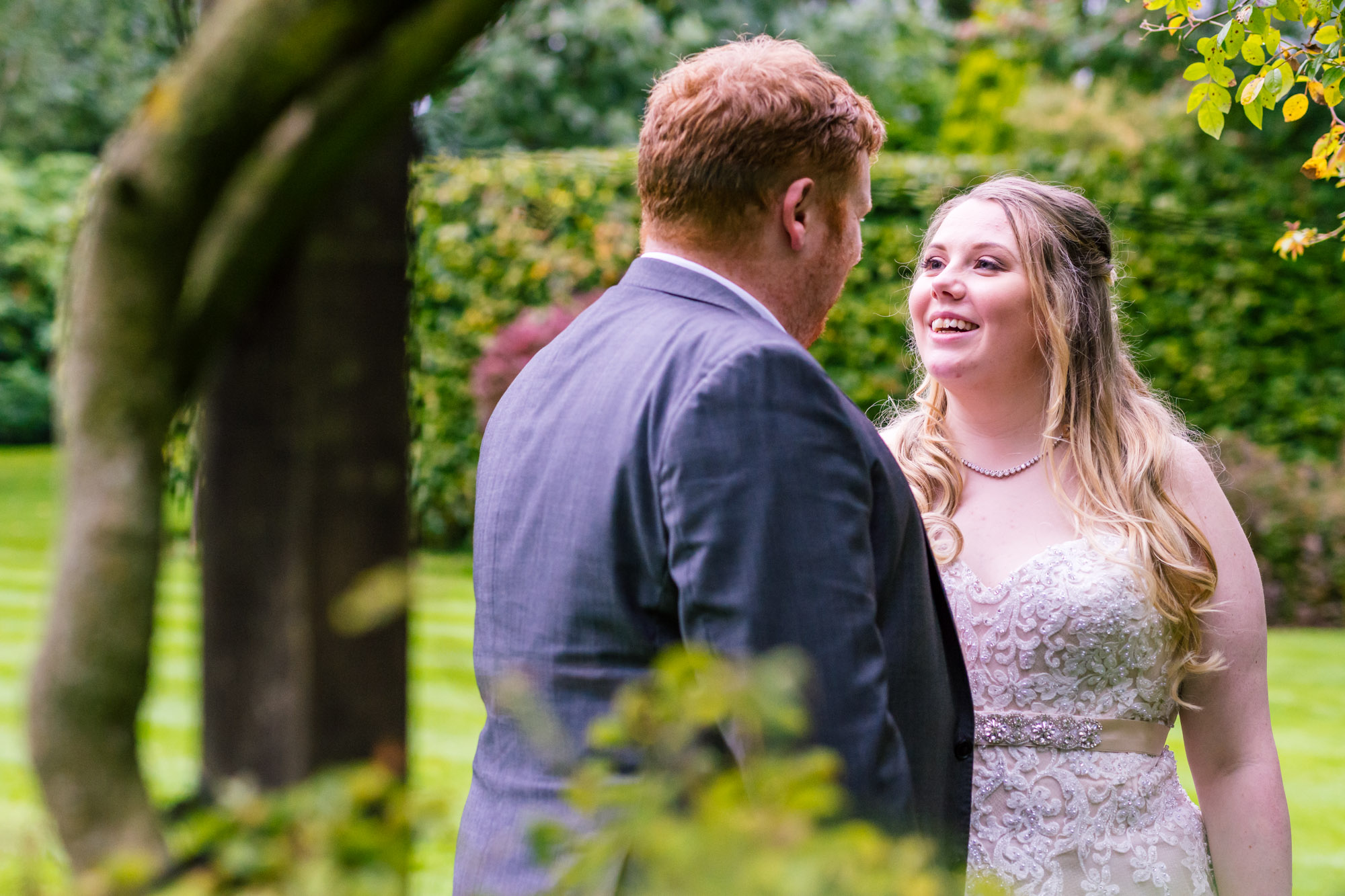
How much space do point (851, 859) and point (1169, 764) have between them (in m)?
2.14

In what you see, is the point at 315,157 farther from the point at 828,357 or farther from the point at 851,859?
the point at 828,357

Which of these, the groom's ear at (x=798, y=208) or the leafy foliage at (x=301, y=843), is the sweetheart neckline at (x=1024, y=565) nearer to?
the groom's ear at (x=798, y=208)

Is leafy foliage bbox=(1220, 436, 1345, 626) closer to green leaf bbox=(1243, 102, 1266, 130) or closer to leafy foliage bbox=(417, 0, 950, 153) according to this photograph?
green leaf bbox=(1243, 102, 1266, 130)

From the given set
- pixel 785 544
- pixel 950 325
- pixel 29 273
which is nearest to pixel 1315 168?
pixel 950 325

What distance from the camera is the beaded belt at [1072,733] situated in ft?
8.69

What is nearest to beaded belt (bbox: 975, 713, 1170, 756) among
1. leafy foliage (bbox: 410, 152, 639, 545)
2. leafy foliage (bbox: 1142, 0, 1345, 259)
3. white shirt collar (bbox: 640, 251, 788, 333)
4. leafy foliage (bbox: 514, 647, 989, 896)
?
white shirt collar (bbox: 640, 251, 788, 333)

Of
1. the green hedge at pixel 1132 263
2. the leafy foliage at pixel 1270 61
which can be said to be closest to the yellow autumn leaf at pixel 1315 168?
the leafy foliage at pixel 1270 61

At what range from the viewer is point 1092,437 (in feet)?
9.37

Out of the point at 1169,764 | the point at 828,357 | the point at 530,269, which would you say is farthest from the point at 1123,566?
the point at 530,269

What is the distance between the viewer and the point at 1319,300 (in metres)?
9.36

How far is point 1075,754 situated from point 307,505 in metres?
2.15

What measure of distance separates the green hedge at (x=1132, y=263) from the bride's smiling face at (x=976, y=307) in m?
6.25

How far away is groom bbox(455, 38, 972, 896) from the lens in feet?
5.43

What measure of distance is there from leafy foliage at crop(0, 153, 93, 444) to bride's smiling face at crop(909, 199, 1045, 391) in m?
16.5
